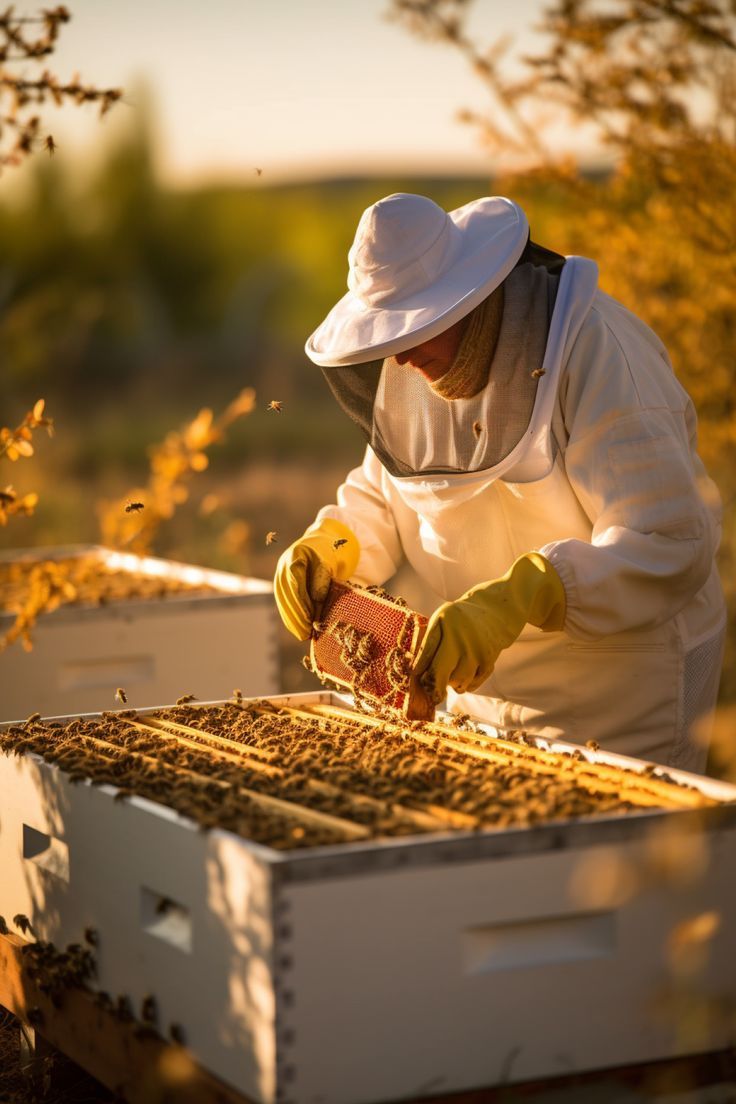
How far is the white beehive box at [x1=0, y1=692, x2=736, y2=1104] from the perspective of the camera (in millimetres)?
2338

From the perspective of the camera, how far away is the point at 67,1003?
304 cm

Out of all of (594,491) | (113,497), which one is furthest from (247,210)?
(594,491)

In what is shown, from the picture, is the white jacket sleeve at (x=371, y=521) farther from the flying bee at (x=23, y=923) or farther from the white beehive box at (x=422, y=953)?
the white beehive box at (x=422, y=953)

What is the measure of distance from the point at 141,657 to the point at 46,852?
2.08 metres

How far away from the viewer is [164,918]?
2729mm

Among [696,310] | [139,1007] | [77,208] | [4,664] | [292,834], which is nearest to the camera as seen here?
[292,834]

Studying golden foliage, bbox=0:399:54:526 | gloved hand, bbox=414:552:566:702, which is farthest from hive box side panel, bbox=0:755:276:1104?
gloved hand, bbox=414:552:566:702

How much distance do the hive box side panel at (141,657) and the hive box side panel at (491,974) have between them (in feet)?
9.46

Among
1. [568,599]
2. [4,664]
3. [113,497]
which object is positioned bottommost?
[113,497]

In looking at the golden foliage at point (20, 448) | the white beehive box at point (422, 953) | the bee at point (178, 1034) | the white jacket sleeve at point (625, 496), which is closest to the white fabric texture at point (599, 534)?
the white jacket sleeve at point (625, 496)

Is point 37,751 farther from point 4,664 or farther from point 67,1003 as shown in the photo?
point 4,664

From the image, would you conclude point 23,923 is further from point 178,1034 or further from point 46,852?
point 178,1034

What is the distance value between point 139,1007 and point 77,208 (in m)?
52.2

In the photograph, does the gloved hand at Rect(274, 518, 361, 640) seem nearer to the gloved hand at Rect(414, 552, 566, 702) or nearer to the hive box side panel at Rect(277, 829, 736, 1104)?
the gloved hand at Rect(414, 552, 566, 702)
